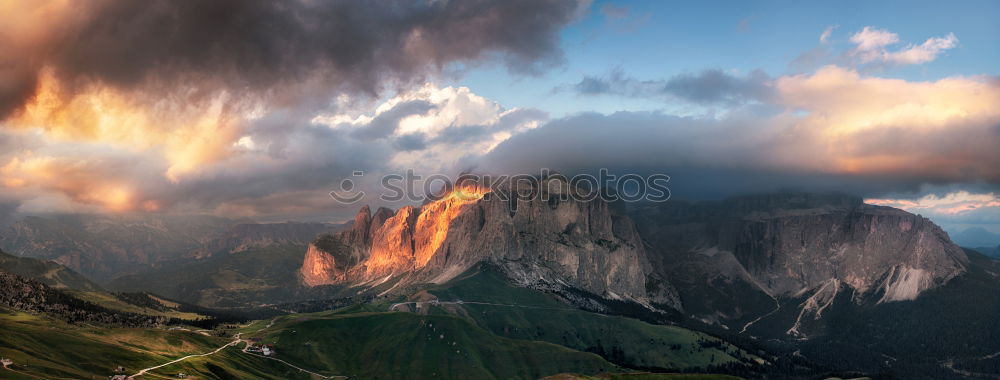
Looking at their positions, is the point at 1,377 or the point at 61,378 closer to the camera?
the point at 1,377
